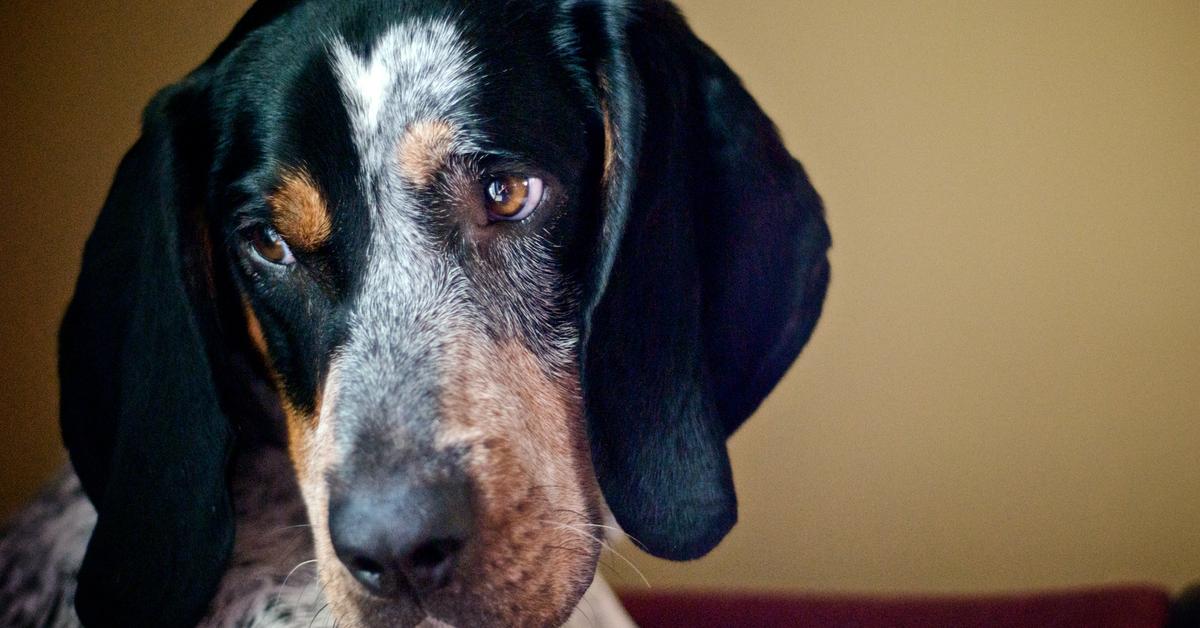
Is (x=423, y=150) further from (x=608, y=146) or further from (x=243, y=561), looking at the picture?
(x=243, y=561)

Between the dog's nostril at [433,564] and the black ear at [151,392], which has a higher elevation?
the dog's nostril at [433,564]

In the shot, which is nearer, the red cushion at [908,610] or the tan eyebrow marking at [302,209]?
the tan eyebrow marking at [302,209]

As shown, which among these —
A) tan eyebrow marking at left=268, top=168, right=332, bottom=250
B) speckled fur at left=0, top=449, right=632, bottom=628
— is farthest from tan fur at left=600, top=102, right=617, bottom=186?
speckled fur at left=0, top=449, right=632, bottom=628

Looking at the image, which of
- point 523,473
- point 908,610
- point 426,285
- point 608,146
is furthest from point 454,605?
point 908,610

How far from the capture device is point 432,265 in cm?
120

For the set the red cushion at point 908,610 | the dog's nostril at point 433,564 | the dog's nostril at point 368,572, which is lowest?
the red cushion at point 908,610

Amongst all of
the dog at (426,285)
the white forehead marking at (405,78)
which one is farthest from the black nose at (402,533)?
the white forehead marking at (405,78)

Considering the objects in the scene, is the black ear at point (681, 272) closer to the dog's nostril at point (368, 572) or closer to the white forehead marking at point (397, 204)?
the white forehead marking at point (397, 204)

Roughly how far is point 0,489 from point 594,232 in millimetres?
1278

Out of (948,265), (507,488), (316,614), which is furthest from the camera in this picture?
(948,265)

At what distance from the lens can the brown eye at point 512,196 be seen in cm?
121

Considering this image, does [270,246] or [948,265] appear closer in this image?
[270,246]

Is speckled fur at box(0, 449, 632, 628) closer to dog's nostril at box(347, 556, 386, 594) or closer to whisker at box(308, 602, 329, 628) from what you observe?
whisker at box(308, 602, 329, 628)

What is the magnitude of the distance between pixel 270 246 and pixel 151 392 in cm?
25
